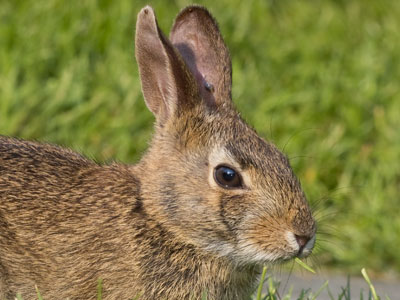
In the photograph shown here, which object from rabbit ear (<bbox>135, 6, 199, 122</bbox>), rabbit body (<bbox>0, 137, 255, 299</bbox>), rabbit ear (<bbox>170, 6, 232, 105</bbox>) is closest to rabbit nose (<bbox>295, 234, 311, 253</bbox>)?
rabbit body (<bbox>0, 137, 255, 299</bbox>)

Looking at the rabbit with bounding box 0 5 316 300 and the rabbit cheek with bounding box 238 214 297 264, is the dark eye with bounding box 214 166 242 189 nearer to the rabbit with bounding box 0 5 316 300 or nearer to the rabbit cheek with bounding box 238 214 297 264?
the rabbit with bounding box 0 5 316 300

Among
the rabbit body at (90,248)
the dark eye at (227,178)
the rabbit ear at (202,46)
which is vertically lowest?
the rabbit body at (90,248)

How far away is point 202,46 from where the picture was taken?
19.6ft

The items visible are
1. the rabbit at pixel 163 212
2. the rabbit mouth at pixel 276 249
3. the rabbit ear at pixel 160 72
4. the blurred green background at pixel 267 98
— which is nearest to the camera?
the rabbit mouth at pixel 276 249

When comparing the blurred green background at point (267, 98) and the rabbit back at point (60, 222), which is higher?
the blurred green background at point (267, 98)

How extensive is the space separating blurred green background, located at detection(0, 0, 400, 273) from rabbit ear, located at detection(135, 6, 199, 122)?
1.76 m

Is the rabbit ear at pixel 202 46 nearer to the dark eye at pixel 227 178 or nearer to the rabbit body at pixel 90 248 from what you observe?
the dark eye at pixel 227 178

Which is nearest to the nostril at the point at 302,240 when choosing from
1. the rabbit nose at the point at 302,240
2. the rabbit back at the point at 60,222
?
the rabbit nose at the point at 302,240

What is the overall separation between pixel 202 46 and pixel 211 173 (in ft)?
3.05

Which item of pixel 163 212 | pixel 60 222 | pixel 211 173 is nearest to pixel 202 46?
pixel 211 173

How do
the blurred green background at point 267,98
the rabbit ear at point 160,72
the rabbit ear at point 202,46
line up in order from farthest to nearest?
the blurred green background at point 267,98 → the rabbit ear at point 202,46 → the rabbit ear at point 160,72

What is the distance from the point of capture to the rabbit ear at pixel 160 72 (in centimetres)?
541

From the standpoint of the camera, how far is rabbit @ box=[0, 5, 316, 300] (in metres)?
5.20

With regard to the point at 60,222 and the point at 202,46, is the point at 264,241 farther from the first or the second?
the point at 202,46
